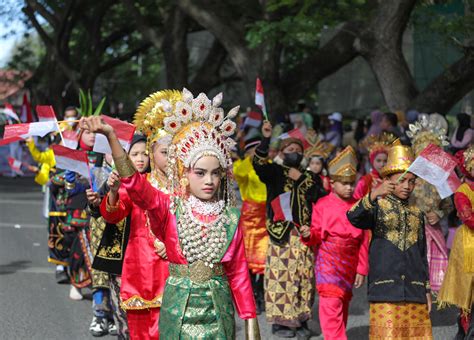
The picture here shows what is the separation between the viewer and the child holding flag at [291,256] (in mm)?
8672

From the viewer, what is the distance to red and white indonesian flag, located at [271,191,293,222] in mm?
8547

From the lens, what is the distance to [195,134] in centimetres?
538

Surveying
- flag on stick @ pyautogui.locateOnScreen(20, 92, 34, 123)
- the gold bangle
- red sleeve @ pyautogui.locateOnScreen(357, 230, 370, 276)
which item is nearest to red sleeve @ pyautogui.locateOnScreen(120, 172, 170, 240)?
the gold bangle

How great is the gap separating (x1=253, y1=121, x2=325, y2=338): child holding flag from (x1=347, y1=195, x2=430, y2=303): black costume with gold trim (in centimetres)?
191

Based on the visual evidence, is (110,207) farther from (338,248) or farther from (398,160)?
(338,248)

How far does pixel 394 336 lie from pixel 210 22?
460 inches

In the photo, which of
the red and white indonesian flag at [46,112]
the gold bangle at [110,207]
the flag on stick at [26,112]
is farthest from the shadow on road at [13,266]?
the gold bangle at [110,207]

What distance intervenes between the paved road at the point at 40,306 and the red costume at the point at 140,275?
2.28 m

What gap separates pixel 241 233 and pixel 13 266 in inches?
283

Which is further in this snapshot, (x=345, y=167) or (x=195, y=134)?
(x=345, y=167)

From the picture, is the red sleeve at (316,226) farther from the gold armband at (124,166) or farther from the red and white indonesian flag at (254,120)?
the red and white indonesian flag at (254,120)

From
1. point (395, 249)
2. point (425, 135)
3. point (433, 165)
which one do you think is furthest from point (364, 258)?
point (425, 135)

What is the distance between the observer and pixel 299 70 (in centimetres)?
1947

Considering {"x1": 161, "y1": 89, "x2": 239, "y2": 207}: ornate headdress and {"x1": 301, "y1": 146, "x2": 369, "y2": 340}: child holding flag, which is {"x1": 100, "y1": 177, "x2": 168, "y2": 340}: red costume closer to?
{"x1": 161, "y1": 89, "x2": 239, "y2": 207}: ornate headdress
